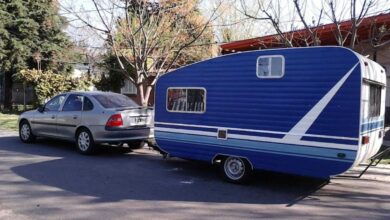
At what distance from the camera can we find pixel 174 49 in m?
18.7

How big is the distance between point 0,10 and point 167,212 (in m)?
26.1

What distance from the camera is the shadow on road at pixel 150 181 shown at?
286 inches

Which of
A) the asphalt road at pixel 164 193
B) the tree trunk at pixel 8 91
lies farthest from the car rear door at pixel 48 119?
the tree trunk at pixel 8 91

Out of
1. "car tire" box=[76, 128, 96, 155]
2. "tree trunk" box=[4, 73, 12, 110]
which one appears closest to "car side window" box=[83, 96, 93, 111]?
"car tire" box=[76, 128, 96, 155]

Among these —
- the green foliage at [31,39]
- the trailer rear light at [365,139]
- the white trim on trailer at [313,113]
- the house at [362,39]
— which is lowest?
the trailer rear light at [365,139]

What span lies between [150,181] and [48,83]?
19859mm

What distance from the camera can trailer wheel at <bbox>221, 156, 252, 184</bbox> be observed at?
314 inches

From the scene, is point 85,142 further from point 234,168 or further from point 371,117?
point 371,117

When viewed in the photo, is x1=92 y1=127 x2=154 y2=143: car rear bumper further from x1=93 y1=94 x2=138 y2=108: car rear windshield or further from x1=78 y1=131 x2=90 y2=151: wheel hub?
x1=93 y1=94 x2=138 y2=108: car rear windshield

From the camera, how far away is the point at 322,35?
16125mm

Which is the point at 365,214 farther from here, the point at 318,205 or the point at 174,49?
the point at 174,49

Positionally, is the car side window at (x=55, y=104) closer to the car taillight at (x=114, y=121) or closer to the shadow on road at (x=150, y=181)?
the shadow on road at (x=150, y=181)

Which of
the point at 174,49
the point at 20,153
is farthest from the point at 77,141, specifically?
the point at 174,49

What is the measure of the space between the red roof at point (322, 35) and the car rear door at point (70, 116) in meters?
6.39
